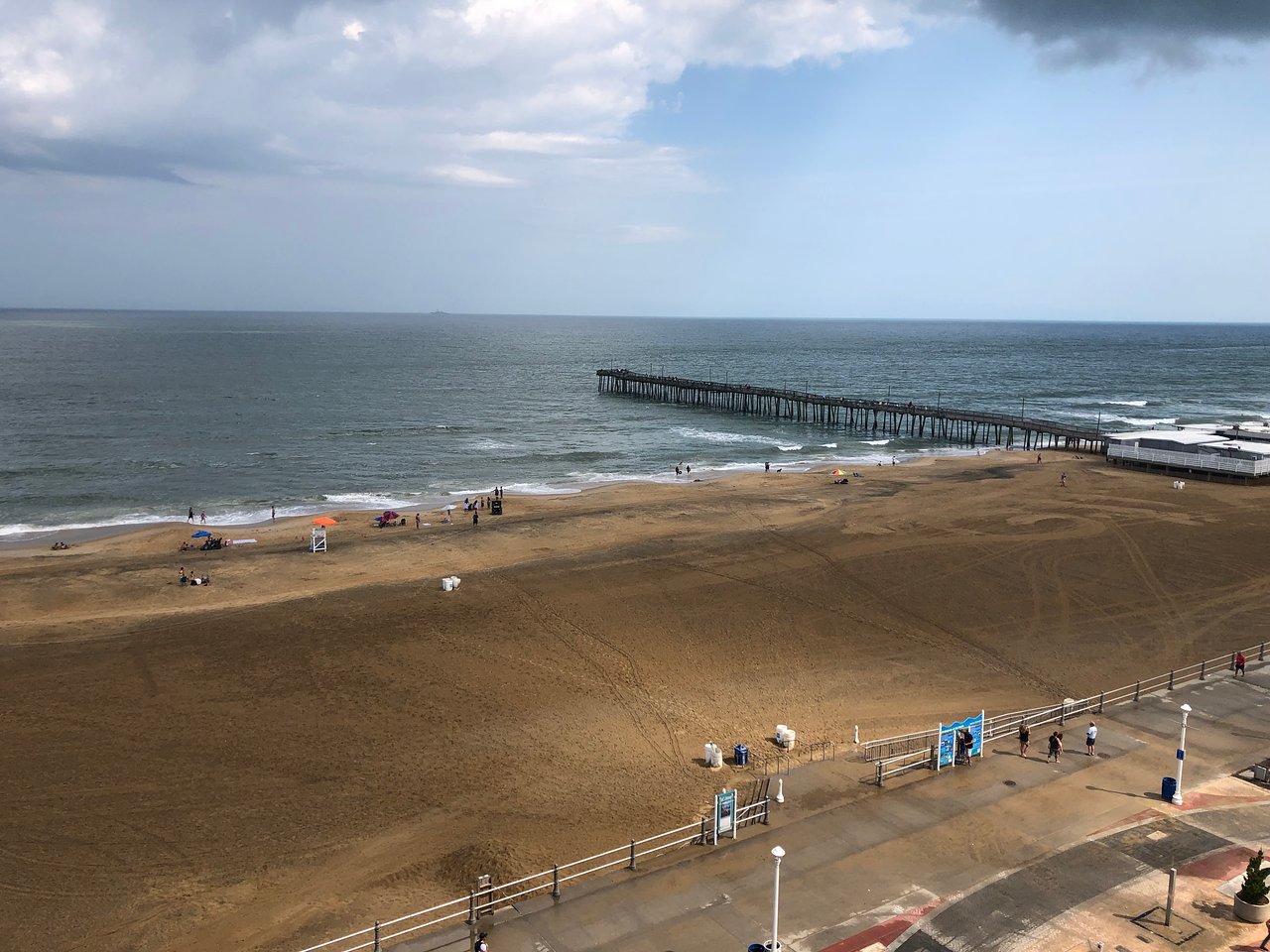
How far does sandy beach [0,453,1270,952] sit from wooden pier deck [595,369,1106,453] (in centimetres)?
2641

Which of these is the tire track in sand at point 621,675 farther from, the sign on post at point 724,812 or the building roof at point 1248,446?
the building roof at point 1248,446

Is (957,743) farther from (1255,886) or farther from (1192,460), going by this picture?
(1192,460)

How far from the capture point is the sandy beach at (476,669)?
1655cm

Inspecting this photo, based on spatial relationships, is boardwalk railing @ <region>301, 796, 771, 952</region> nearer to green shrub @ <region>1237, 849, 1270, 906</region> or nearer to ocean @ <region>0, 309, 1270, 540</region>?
green shrub @ <region>1237, 849, 1270, 906</region>

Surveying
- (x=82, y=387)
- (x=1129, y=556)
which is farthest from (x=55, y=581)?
(x=82, y=387)

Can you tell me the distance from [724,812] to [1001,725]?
30.0ft

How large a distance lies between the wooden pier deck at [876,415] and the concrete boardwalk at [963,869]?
53854 millimetres

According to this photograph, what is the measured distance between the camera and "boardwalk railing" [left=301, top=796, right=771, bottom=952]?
1356 cm

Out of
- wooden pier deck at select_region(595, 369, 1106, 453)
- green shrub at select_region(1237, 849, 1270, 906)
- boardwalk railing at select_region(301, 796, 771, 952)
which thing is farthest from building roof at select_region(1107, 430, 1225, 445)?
boardwalk railing at select_region(301, 796, 771, 952)

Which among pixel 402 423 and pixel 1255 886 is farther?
pixel 402 423

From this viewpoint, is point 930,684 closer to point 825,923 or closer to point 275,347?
point 825,923

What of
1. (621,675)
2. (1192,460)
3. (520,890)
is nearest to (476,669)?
(621,675)

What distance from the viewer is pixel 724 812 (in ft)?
51.2

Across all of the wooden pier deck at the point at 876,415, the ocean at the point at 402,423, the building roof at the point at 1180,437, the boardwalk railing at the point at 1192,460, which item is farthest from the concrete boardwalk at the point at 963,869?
the wooden pier deck at the point at 876,415
